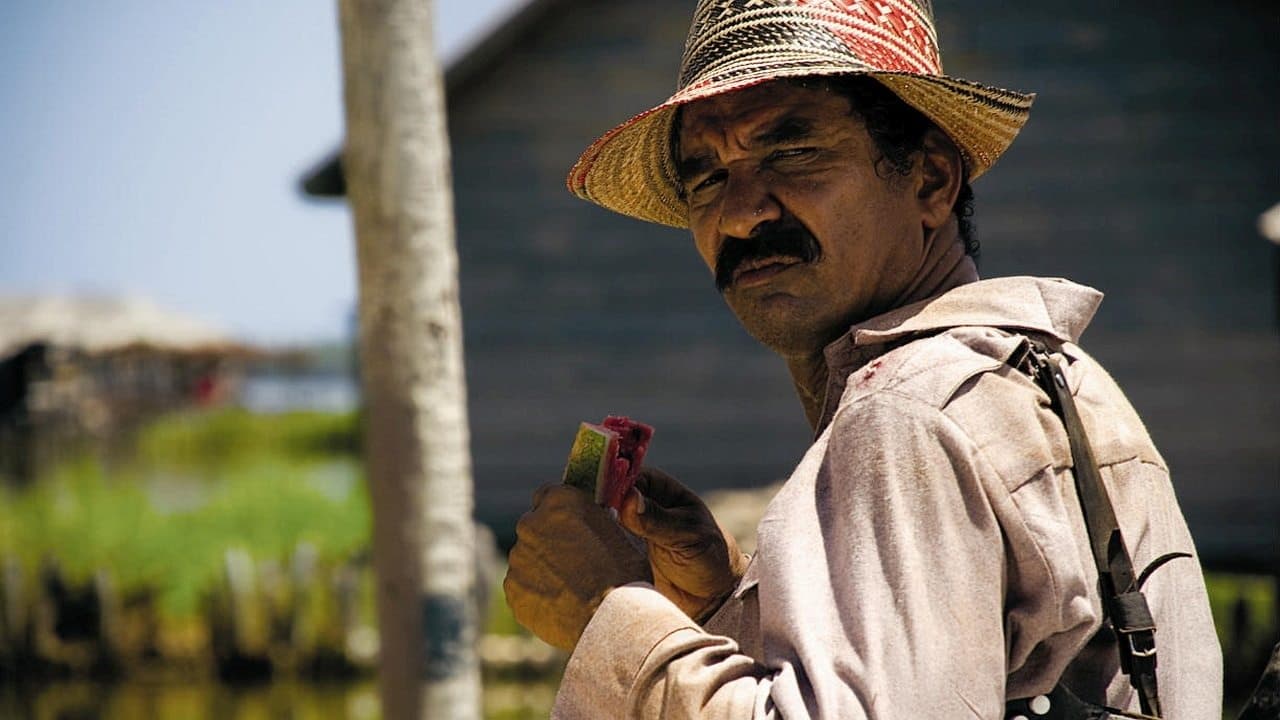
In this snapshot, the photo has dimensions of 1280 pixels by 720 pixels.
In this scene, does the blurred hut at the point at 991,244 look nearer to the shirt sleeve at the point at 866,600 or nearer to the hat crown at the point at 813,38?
the hat crown at the point at 813,38

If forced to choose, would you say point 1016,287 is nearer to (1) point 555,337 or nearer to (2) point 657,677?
(2) point 657,677

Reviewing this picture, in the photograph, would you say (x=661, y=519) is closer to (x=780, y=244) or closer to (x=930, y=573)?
(x=780, y=244)

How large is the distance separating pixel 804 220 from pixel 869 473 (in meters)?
0.50

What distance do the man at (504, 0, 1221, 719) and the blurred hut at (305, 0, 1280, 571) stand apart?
8.48 meters

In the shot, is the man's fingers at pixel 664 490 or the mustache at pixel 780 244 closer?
the mustache at pixel 780 244

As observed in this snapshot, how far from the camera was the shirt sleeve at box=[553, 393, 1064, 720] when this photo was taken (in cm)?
153

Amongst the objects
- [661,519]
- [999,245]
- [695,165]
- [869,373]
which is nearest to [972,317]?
[869,373]

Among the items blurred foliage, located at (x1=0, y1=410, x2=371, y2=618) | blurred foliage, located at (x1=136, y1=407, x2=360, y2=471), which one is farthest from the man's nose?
blurred foliage, located at (x1=136, y1=407, x2=360, y2=471)

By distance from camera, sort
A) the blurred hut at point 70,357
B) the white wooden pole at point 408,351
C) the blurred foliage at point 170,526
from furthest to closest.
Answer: the blurred hut at point 70,357 → the blurred foliage at point 170,526 → the white wooden pole at point 408,351

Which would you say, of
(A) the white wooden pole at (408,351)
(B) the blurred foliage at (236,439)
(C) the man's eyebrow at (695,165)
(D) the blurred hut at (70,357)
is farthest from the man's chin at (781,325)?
(B) the blurred foliage at (236,439)

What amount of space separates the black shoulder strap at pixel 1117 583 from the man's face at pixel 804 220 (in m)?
0.44

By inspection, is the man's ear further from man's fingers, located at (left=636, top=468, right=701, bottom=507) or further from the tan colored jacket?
man's fingers, located at (left=636, top=468, right=701, bottom=507)

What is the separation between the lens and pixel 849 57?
1.98 meters

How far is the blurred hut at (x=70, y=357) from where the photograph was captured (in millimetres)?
21469
